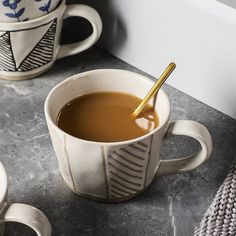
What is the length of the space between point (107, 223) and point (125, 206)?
0.07ft

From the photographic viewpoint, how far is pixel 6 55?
0.62 meters

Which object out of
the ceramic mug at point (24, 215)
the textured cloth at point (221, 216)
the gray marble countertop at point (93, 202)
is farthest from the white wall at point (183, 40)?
the ceramic mug at point (24, 215)

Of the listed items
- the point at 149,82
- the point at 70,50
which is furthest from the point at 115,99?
the point at 70,50

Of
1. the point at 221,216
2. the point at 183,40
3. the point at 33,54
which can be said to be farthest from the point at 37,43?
the point at 221,216

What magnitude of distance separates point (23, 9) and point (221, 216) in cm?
25

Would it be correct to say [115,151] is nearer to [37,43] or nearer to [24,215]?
[24,215]

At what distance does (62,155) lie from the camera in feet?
1.63

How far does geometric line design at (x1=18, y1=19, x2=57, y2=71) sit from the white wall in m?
0.07

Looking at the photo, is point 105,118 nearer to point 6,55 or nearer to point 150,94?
point 150,94

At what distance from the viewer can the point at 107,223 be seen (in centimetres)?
52

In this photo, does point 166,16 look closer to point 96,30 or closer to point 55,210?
point 96,30

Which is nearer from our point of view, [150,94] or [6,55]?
[150,94]

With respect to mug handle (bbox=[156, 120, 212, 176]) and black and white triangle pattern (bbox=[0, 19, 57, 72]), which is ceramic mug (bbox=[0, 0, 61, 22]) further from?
mug handle (bbox=[156, 120, 212, 176])

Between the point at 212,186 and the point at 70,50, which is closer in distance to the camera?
the point at 212,186
